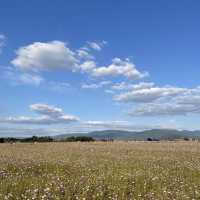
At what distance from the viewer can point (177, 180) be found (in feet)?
56.7

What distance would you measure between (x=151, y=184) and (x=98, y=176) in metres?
2.46

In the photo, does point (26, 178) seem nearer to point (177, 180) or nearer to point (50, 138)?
point (177, 180)

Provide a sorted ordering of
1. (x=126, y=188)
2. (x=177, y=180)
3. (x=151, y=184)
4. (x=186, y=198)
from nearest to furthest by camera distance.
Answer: (x=186, y=198), (x=126, y=188), (x=151, y=184), (x=177, y=180)

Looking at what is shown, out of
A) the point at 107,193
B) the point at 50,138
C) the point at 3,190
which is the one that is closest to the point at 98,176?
the point at 107,193

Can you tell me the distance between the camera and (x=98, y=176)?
17.4 meters

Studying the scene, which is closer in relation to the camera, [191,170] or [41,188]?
[41,188]

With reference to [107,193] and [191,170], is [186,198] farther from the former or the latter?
[191,170]

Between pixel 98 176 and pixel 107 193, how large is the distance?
3592mm

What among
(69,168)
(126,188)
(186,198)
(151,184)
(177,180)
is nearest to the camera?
(186,198)

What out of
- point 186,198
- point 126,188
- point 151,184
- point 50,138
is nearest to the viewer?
point 186,198

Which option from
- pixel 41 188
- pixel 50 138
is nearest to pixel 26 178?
pixel 41 188

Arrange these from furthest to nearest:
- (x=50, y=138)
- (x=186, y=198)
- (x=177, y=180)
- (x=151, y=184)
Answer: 1. (x=50, y=138)
2. (x=177, y=180)
3. (x=151, y=184)
4. (x=186, y=198)

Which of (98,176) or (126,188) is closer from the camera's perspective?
(126,188)

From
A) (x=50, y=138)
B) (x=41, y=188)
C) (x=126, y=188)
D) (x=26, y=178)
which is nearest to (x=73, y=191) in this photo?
(x=41, y=188)
